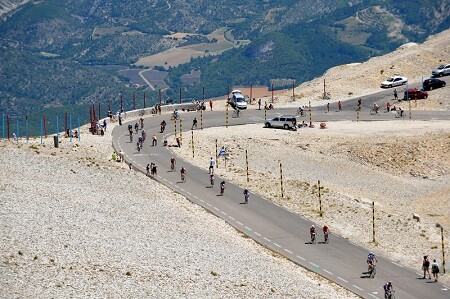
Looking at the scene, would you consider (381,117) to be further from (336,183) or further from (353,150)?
(336,183)

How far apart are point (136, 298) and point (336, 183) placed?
172ft

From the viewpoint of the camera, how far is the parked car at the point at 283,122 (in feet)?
461

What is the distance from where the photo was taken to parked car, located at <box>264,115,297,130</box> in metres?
141

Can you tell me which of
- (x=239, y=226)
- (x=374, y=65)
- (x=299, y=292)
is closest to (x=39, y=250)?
(x=299, y=292)

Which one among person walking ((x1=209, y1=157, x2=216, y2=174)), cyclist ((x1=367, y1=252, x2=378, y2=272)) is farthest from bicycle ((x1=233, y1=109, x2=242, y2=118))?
cyclist ((x1=367, y1=252, x2=378, y2=272))

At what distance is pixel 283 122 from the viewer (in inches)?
5541

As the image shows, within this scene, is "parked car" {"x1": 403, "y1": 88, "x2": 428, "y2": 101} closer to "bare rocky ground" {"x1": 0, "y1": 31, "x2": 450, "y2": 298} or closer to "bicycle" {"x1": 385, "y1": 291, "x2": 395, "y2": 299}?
"bare rocky ground" {"x1": 0, "y1": 31, "x2": 450, "y2": 298}

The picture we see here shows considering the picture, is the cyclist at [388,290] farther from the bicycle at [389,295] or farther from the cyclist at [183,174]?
the cyclist at [183,174]

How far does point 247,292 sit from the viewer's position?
77.3 meters

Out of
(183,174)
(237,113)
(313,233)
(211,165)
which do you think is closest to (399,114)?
(237,113)

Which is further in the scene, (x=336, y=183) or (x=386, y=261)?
(x=336, y=183)

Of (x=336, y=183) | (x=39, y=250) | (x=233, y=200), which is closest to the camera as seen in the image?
(x=39, y=250)

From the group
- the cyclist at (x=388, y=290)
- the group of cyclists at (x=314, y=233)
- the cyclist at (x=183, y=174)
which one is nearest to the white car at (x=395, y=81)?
the cyclist at (x=183, y=174)

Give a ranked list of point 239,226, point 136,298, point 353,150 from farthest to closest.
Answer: point 353,150, point 239,226, point 136,298
